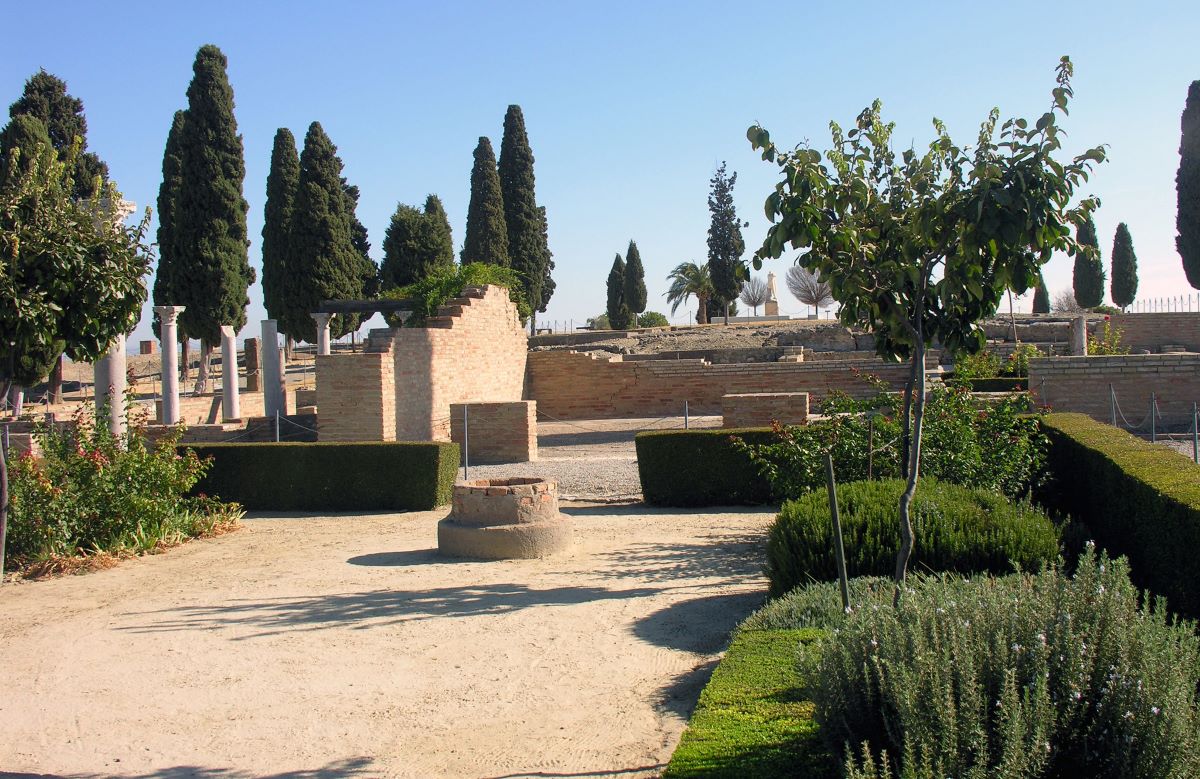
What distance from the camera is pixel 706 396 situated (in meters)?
23.3

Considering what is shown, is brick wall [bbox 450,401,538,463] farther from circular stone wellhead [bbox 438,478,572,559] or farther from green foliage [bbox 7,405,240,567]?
circular stone wellhead [bbox 438,478,572,559]

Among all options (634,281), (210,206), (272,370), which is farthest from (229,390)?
(634,281)

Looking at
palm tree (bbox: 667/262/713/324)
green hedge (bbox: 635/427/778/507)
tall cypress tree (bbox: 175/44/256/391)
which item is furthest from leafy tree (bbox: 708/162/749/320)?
green hedge (bbox: 635/427/778/507)

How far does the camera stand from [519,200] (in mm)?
42938

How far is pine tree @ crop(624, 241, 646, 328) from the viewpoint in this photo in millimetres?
58219

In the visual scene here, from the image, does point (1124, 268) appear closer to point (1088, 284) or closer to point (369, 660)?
point (1088, 284)

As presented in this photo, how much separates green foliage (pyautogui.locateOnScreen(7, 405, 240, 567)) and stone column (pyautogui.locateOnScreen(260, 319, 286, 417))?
28.7 ft

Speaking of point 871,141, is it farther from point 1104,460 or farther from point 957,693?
point 957,693

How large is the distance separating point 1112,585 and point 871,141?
3574 millimetres

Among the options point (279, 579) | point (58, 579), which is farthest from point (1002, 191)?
point (58, 579)

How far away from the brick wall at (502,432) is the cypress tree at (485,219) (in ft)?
80.1

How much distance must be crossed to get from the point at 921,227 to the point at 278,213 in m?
40.4

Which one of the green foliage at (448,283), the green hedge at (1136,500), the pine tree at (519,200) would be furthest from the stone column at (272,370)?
the pine tree at (519,200)

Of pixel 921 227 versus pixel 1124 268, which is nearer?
pixel 921 227
